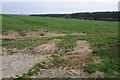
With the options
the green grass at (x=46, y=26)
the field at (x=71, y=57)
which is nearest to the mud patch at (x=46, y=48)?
the field at (x=71, y=57)

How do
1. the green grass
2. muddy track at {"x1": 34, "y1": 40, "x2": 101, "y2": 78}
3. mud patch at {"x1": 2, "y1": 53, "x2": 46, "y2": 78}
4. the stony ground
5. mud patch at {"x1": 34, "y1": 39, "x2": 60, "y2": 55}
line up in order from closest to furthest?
muddy track at {"x1": 34, "y1": 40, "x2": 101, "y2": 78}, the stony ground, mud patch at {"x1": 2, "y1": 53, "x2": 46, "y2": 78}, mud patch at {"x1": 34, "y1": 39, "x2": 60, "y2": 55}, the green grass

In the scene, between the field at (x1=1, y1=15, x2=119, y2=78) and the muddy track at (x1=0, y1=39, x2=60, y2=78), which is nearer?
the field at (x1=1, y1=15, x2=119, y2=78)

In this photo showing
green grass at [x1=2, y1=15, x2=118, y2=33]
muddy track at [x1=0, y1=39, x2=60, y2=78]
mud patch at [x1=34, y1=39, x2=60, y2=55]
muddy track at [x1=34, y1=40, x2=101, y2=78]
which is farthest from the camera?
green grass at [x1=2, y1=15, x2=118, y2=33]

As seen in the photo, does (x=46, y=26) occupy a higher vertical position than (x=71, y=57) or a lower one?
higher

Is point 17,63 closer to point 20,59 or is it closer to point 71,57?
point 20,59

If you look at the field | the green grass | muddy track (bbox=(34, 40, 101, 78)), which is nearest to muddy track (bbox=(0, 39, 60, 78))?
the field

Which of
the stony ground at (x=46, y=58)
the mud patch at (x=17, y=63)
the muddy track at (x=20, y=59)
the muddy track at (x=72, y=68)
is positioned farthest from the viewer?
the muddy track at (x=20, y=59)

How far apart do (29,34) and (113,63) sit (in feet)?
38.5

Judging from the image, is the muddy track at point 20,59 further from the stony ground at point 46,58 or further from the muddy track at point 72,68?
the muddy track at point 72,68

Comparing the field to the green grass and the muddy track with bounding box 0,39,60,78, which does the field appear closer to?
the muddy track with bounding box 0,39,60,78

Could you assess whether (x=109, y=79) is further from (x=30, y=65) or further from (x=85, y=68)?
(x=30, y=65)

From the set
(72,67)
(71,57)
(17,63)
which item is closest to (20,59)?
(17,63)

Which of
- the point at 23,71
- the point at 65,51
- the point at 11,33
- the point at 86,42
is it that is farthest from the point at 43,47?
the point at 11,33

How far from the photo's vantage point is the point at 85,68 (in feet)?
35.3
